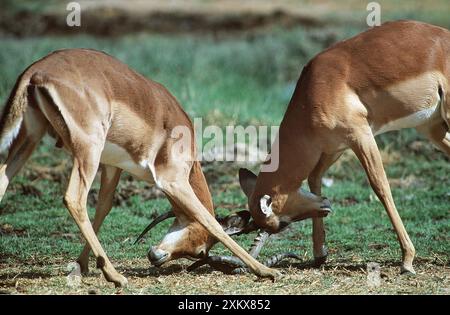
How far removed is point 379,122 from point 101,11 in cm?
1395

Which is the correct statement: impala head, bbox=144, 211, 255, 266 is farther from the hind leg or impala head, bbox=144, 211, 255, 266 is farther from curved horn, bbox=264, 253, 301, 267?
the hind leg

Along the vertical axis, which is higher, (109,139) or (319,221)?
(109,139)

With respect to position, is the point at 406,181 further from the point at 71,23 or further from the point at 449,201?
the point at 71,23

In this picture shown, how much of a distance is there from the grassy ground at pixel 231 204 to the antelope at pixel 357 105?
Result: 2.21ft

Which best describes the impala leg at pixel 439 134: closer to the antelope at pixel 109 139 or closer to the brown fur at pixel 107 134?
the antelope at pixel 109 139

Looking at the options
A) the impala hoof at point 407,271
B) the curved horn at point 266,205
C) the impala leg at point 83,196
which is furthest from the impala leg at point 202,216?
the impala hoof at point 407,271

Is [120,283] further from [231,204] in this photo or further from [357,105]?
[231,204]

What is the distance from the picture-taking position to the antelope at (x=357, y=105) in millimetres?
7406

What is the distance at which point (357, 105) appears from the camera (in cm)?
745

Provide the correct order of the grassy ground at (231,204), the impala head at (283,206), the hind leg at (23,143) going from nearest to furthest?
the hind leg at (23,143), the grassy ground at (231,204), the impala head at (283,206)

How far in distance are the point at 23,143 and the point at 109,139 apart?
64 cm

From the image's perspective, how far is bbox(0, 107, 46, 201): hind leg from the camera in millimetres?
6805

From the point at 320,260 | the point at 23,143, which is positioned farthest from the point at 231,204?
the point at 23,143

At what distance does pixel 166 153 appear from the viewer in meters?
7.42
